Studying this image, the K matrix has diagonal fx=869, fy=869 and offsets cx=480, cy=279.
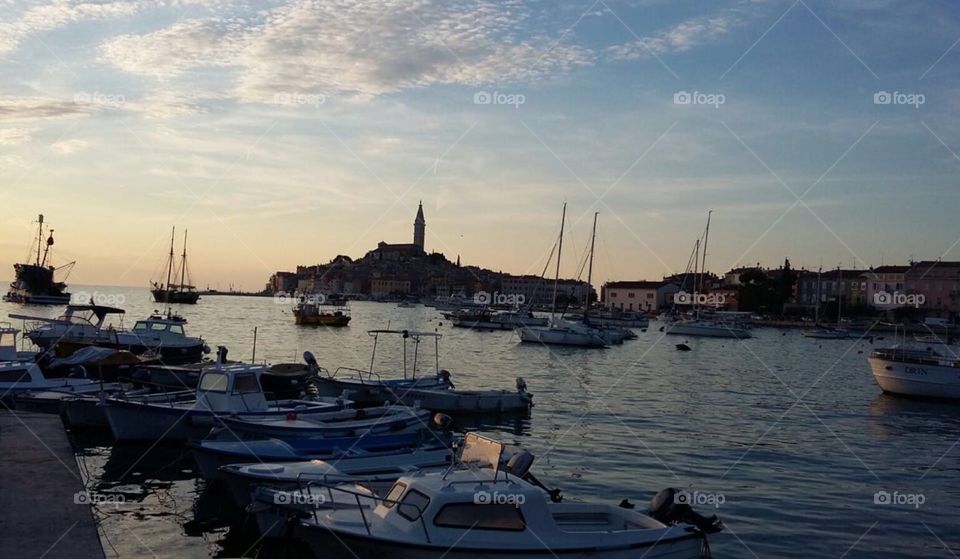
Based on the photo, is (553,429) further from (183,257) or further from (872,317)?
(872,317)

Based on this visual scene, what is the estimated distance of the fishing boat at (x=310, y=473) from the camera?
13.8 metres

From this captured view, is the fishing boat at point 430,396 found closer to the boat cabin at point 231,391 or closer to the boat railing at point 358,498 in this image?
the boat cabin at point 231,391

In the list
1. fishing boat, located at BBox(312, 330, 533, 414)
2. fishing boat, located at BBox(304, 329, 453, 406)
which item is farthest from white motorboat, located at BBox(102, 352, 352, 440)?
fishing boat, located at BBox(312, 330, 533, 414)

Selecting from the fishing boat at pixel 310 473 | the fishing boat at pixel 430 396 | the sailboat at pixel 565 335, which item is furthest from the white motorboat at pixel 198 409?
the sailboat at pixel 565 335

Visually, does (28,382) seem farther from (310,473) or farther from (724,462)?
(724,462)

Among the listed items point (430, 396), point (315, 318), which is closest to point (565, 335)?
point (315, 318)

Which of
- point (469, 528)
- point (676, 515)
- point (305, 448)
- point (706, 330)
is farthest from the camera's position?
point (706, 330)

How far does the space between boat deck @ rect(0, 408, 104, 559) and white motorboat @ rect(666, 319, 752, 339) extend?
281 feet

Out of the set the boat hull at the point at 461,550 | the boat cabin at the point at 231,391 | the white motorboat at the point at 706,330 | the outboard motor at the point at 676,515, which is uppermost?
the white motorboat at the point at 706,330

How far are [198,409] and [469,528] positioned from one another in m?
11.0

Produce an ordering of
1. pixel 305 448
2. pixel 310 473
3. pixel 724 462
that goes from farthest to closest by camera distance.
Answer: pixel 724 462, pixel 305 448, pixel 310 473

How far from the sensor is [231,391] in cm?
1972

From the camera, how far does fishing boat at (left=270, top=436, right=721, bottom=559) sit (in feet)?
34.9

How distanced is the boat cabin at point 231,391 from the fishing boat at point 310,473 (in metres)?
4.25
